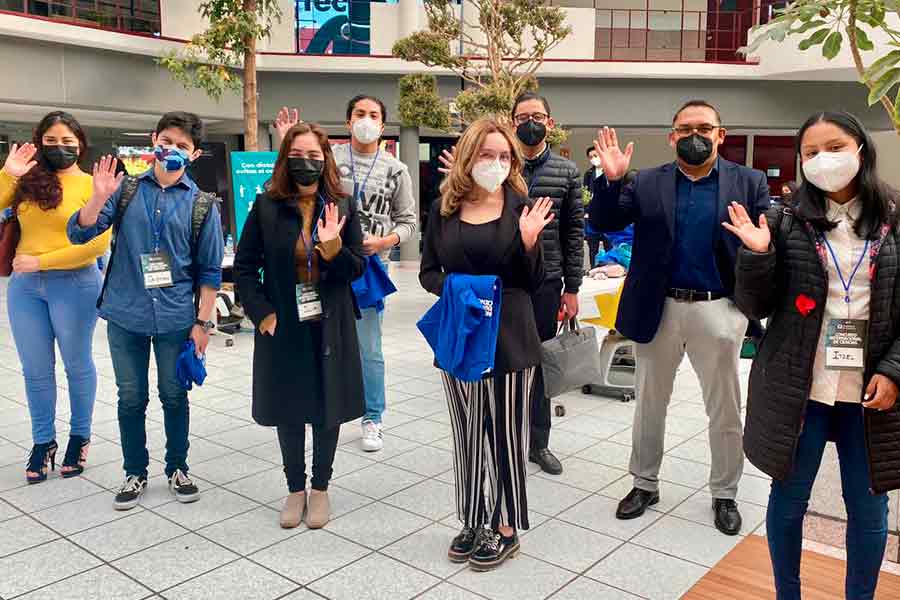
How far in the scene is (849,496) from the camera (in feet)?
7.73

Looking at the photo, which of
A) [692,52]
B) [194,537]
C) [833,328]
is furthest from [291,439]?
[692,52]

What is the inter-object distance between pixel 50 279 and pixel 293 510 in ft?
5.33

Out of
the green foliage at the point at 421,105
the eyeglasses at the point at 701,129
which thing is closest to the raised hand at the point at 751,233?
the eyeglasses at the point at 701,129

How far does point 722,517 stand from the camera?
131 inches

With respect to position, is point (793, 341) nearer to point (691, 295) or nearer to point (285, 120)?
point (691, 295)

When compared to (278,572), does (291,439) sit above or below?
above

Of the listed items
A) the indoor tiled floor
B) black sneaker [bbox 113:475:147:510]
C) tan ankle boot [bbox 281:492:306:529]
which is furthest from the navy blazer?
black sneaker [bbox 113:475:147:510]

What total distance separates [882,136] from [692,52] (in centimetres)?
424

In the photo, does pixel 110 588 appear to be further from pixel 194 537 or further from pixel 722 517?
pixel 722 517

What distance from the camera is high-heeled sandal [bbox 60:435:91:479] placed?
3.94 m

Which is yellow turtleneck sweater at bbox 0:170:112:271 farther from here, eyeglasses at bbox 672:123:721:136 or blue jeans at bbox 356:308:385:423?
eyeglasses at bbox 672:123:721:136

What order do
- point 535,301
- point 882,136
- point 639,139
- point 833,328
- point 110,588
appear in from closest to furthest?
point 833,328 → point 110,588 → point 535,301 → point 882,136 → point 639,139

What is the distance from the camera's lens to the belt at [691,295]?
3225 mm

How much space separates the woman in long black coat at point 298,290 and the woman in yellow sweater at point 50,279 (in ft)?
3.36
